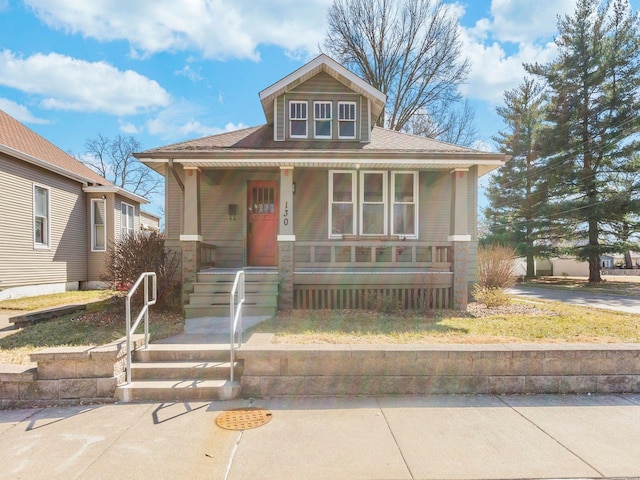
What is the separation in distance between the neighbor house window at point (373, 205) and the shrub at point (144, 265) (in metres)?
4.82

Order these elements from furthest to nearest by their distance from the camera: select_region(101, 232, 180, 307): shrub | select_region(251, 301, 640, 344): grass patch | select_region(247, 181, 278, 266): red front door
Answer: select_region(247, 181, 278, 266): red front door
select_region(101, 232, 180, 307): shrub
select_region(251, 301, 640, 344): grass patch

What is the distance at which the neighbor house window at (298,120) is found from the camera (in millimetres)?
9625

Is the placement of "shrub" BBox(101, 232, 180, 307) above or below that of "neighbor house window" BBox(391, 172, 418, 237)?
below

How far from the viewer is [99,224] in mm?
14008

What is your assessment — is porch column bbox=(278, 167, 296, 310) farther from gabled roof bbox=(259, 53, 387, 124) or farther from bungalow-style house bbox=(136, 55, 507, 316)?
gabled roof bbox=(259, 53, 387, 124)

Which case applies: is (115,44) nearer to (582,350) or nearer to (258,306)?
(258,306)

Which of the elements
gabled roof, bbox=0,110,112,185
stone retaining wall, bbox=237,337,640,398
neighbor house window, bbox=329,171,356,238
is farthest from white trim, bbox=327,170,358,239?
gabled roof, bbox=0,110,112,185

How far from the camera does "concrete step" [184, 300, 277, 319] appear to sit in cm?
691

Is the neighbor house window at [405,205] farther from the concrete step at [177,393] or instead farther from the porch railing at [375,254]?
the concrete step at [177,393]

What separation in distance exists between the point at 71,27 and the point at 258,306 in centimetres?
1100

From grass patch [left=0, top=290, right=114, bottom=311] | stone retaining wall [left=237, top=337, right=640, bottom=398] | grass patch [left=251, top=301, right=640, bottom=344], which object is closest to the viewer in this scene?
stone retaining wall [left=237, top=337, right=640, bottom=398]

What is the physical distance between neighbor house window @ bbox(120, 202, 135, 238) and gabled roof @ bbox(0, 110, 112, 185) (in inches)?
53.9

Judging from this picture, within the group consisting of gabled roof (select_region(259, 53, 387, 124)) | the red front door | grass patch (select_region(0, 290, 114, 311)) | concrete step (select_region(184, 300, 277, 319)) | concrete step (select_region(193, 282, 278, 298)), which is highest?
gabled roof (select_region(259, 53, 387, 124))

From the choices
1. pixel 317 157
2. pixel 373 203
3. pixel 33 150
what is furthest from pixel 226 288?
pixel 33 150
